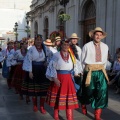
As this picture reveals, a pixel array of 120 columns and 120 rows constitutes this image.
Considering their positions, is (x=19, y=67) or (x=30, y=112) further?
(x=19, y=67)

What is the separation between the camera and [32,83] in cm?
609

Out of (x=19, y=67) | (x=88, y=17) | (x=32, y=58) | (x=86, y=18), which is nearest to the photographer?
(x=32, y=58)

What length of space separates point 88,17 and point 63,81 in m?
11.1

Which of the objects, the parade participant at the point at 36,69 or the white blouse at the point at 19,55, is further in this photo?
the white blouse at the point at 19,55

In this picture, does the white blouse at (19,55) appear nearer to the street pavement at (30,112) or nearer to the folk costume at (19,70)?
the folk costume at (19,70)

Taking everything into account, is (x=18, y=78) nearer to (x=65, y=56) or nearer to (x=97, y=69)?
(x=65, y=56)

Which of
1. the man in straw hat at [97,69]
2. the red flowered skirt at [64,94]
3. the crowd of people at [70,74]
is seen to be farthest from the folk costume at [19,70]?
the man in straw hat at [97,69]

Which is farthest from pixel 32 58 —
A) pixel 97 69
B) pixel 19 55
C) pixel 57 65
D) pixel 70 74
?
pixel 19 55

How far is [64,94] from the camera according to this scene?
5039 mm

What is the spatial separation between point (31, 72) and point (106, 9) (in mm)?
7959

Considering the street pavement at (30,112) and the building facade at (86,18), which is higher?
the building facade at (86,18)

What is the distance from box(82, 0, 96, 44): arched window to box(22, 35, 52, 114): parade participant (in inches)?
363

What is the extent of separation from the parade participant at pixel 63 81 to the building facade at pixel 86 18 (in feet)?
20.1

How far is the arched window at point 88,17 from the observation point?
49.1 ft
